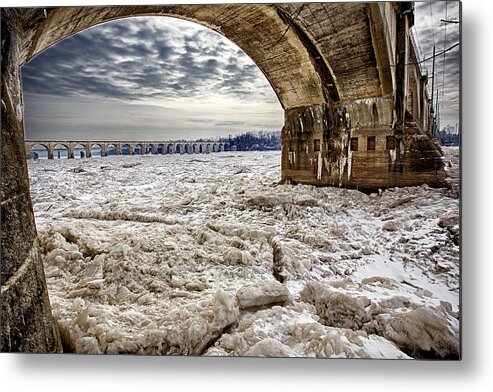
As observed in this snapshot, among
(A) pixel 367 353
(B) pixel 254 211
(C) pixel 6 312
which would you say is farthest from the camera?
(B) pixel 254 211

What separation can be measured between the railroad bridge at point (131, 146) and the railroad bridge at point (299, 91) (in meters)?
0.11

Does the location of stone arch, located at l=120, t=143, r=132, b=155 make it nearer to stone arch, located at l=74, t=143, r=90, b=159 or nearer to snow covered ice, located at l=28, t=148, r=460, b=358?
snow covered ice, located at l=28, t=148, r=460, b=358

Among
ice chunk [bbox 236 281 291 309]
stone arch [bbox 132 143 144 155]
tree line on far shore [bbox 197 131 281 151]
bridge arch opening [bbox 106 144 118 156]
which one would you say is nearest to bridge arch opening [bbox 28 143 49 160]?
bridge arch opening [bbox 106 144 118 156]

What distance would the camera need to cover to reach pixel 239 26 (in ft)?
5.72

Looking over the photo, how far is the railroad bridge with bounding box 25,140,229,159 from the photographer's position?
1777 mm

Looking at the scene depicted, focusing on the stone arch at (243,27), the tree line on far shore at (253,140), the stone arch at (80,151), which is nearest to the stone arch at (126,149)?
the stone arch at (80,151)

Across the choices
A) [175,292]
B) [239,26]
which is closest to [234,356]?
[175,292]

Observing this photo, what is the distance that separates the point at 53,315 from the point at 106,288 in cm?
24

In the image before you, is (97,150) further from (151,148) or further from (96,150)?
(151,148)

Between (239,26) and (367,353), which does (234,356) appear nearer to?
(367,353)

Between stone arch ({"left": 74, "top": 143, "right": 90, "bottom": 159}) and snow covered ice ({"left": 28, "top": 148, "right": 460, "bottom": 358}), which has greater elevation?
stone arch ({"left": 74, "top": 143, "right": 90, "bottom": 159})

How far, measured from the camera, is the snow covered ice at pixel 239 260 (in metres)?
1.64

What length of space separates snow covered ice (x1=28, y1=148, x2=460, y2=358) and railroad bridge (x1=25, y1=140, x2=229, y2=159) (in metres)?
0.04

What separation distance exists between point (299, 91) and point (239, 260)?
799mm
